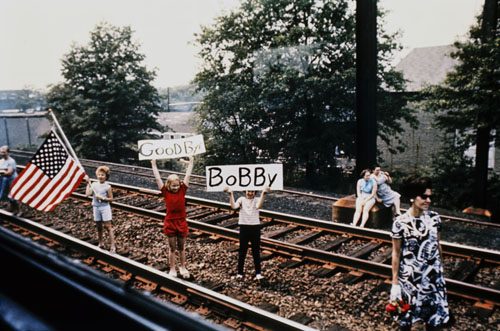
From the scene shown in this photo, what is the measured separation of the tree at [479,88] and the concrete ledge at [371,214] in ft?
20.5

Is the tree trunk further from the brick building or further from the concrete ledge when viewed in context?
the brick building

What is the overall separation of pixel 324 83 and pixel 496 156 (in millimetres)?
12327

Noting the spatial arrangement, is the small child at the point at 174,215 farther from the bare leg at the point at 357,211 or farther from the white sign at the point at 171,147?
the bare leg at the point at 357,211

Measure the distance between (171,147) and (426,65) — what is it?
2960cm

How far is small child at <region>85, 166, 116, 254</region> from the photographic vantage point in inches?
310

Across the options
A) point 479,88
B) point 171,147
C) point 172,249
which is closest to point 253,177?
point 171,147

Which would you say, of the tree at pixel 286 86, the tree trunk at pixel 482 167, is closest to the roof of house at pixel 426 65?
the tree at pixel 286 86

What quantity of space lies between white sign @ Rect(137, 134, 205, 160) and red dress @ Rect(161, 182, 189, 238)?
2.70 feet

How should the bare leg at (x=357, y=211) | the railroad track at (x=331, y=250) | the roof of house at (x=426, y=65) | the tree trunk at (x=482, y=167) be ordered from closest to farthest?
1. the railroad track at (x=331, y=250)
2. the bare leg at (x=357, y=211)
3. the tree trunk at (x=482, y=167)
4. the roof of house at (x=426, y=65)

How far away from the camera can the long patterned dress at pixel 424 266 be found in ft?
13.6

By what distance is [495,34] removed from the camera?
13.9m

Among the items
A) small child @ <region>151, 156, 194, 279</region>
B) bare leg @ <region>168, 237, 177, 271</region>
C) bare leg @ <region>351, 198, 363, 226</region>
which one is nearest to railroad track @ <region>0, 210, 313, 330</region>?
bare leg @ <region>168, 237, 177, 271</region>

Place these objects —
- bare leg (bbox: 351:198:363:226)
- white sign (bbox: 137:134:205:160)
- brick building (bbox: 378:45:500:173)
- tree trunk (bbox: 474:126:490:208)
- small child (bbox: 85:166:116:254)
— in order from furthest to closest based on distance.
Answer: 1. brick building (bbox: 378:45:500:173)
2. tree trunk (bbox: 474:126:490:208)
3. bare leg (bbox: 351:198:363:226)
4. small child (bbox: 85:166:116:254)
5. white sign (bbox: 137:134:205:160)

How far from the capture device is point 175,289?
21.0 feet
